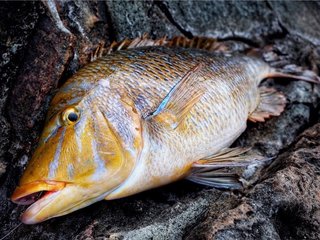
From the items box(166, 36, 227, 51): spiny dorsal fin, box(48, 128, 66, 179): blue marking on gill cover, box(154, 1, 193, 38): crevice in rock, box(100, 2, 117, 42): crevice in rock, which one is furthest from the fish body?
box(154, 1, 193, 38): crevice in rock

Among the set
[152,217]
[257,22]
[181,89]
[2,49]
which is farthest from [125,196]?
[257,22]

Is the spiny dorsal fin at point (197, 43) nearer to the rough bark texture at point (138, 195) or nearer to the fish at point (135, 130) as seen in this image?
the fish at point (135, 130)

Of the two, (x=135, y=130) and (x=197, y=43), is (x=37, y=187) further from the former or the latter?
(x=197, y=43)

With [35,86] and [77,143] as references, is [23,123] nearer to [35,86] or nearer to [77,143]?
[35,86]

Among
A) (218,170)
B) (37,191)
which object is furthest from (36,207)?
(218,170)

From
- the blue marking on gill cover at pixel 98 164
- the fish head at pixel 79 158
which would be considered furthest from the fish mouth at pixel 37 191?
the blue marking on gill cover at pixel 98 164

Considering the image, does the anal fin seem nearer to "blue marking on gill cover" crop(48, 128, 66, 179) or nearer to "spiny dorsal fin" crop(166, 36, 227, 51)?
"spiny dorsal fin" crop(166, 36, 227, 51)
